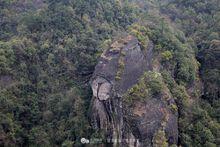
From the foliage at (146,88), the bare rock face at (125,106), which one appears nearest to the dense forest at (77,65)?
the foliage at (146,88)

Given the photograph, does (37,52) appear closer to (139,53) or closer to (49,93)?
(49,93)

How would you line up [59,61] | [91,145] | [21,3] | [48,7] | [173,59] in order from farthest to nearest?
[21,3] → [48,7] → [59,61] → [173,59] → [91,145]

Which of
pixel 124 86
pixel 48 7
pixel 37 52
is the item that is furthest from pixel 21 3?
pixel 124 86

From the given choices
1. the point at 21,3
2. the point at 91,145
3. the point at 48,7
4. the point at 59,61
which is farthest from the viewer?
the point at 21,3

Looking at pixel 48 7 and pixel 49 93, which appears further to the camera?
pixel 48 7

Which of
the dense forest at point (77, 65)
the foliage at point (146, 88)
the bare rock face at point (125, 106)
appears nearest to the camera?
the bare rock face at point (125, 106)

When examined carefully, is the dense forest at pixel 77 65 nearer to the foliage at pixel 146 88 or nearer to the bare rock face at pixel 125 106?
the foliage at pixel 146 88

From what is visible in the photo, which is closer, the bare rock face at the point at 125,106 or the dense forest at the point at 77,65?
the bare rock face at the point at 125,106

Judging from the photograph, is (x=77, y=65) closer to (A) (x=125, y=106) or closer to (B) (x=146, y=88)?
(B) (x=146, y=88)
